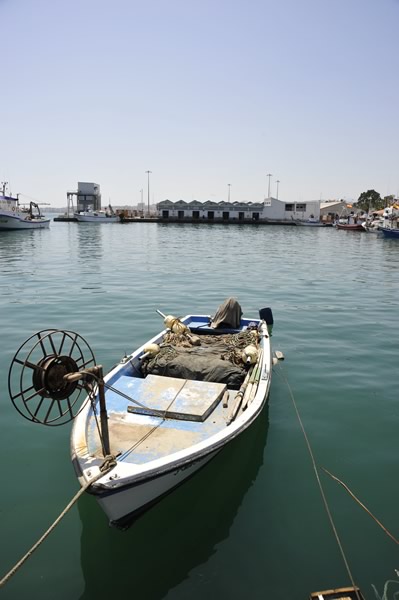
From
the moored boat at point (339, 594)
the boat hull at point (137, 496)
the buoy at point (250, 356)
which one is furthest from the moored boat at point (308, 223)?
the moored boat at point (339, 594)

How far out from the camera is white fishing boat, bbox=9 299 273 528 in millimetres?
5252

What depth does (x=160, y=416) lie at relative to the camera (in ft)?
23.0

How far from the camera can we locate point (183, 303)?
18.9 m

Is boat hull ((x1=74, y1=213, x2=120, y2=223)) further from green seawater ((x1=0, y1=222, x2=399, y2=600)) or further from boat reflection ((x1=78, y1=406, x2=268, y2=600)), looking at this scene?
boat reflection ((x1=78, y1=406, x2=268, y2=600))

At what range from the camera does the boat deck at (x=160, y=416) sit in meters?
6.07

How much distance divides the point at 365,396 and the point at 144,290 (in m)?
13.9

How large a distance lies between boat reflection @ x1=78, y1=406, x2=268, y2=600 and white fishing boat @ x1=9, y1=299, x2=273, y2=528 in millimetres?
486

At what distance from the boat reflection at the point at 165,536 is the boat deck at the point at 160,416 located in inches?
28.4

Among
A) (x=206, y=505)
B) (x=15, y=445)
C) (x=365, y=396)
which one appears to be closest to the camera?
(x=206, y=505)

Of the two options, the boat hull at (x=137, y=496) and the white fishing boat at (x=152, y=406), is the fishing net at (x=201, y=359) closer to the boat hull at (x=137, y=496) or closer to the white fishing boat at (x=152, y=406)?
the white fishing boat at (x=152, y=406)

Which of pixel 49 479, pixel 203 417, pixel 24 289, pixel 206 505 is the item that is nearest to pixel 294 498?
pixel 206 505

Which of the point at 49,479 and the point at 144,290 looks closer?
the point at 49,479

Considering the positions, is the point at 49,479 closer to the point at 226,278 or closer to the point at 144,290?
the point at 144,290

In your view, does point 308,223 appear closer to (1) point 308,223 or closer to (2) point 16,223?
(1) point 308,223
